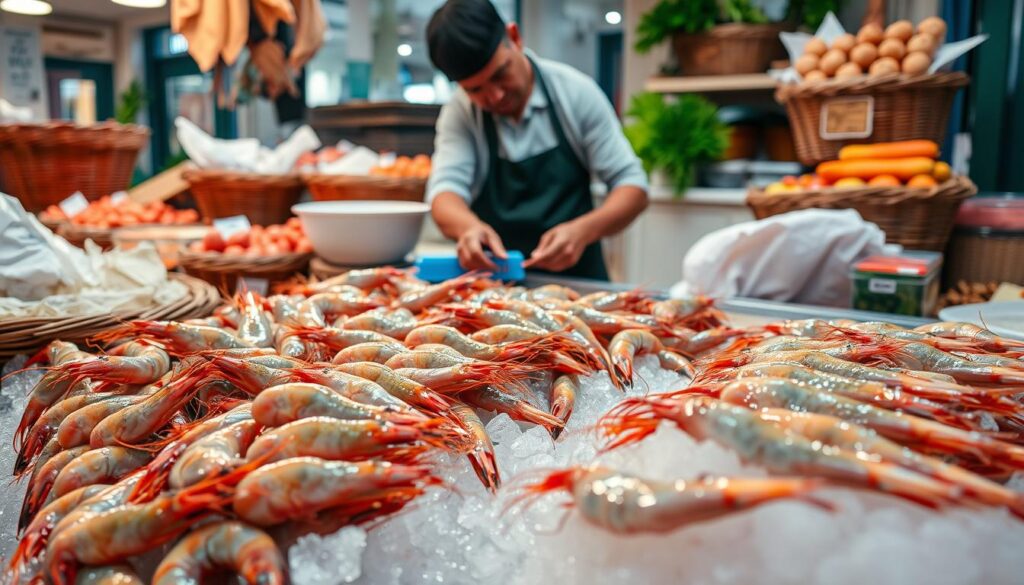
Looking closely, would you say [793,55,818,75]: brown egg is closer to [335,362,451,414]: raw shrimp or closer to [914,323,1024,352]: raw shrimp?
[914,323,1024,352]: raw shrimp

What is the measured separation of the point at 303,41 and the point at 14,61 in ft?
32.8

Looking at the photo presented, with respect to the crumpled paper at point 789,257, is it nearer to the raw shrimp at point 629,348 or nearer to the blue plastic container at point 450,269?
the blue plastic container at point 450,269

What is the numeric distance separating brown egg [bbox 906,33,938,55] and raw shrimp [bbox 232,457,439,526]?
8.60ft

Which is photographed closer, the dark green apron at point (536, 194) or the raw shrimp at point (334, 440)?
the raw shrimp at point (334, 440)

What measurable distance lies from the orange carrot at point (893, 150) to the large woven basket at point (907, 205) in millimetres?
128

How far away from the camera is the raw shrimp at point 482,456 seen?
2.65ft

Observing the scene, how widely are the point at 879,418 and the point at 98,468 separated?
89cm

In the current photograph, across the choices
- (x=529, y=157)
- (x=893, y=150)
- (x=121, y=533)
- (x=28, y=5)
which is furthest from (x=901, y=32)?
(x=28, y=5)

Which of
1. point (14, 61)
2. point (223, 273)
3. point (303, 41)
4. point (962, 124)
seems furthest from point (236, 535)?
point (14, 61)

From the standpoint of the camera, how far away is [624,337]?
3.95 feet

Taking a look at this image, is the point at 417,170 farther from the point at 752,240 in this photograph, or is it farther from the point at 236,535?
the point at 236,535

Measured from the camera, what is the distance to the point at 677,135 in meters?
4.12

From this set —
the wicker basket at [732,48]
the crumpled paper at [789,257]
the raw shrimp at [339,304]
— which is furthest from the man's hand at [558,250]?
the wicker basket at [732,48]

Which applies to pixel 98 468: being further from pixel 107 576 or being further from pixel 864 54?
pixel 864 54
